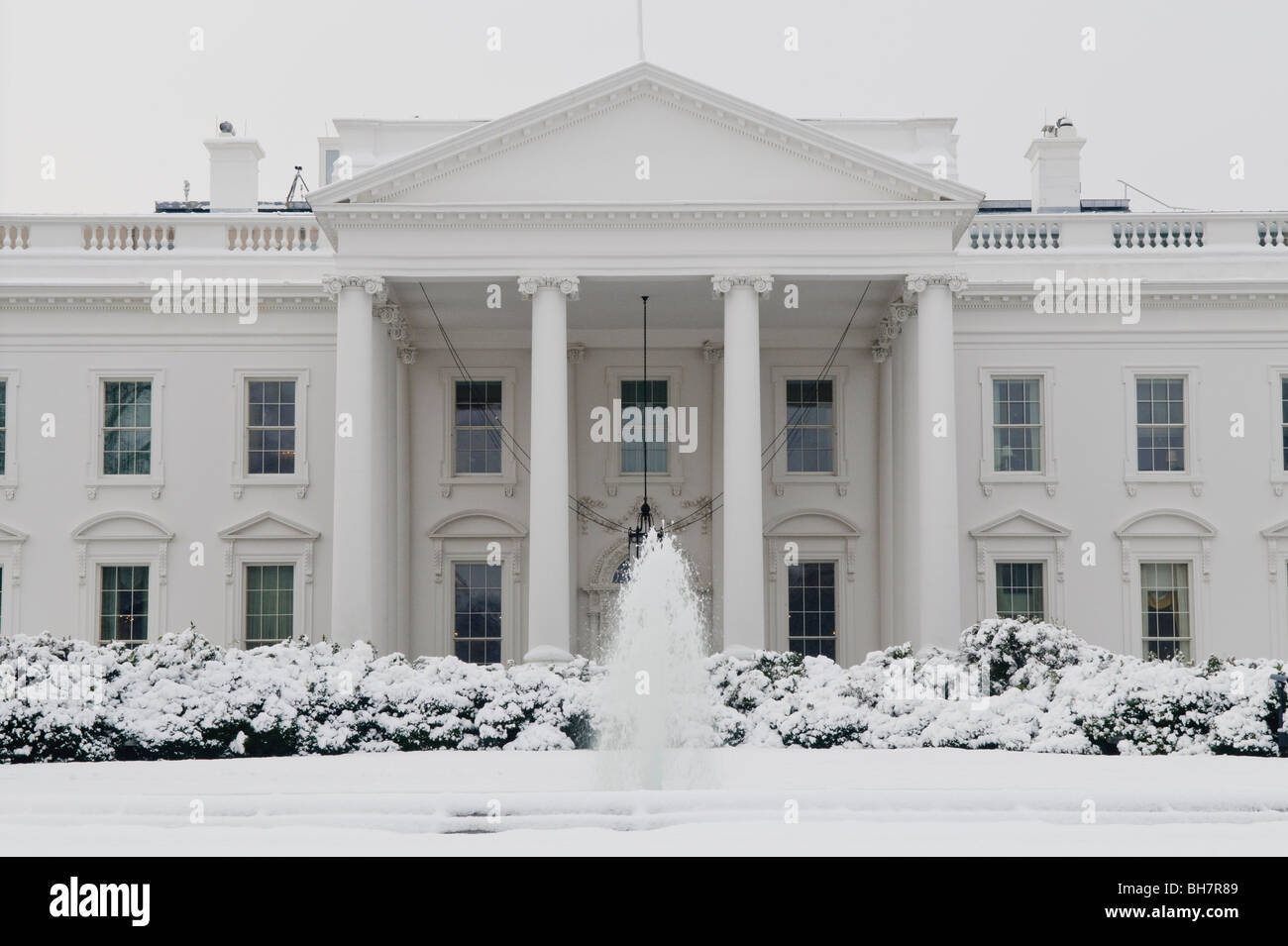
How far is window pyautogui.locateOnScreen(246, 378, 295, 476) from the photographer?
28016 mm

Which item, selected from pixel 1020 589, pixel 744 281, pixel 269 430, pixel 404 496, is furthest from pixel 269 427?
pixel 1020 589

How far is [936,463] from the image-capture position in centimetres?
2458

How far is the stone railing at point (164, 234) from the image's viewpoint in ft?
92.5

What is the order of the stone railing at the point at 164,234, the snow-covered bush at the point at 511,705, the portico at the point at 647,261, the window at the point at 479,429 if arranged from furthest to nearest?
the window at the point at 479,429 < the stone railing at the point at 164,234 < the portico at the point at 647,261 < the snow-covered bush at the point at 511,705

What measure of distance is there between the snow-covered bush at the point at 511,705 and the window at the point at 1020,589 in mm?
7200

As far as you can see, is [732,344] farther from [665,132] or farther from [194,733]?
[194,733]

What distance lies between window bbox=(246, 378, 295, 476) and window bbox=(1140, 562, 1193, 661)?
16252 mm

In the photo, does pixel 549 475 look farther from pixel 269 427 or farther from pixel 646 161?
pixel 269 427

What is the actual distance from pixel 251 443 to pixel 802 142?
11755 millimetres

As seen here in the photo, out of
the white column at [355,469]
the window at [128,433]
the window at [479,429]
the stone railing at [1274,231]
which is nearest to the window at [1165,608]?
the stone railing at [1274,231]

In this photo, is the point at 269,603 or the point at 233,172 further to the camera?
the point at 233,172

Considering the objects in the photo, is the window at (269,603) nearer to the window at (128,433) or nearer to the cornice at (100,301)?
the window at (128,433)

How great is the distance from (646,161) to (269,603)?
1084cm
